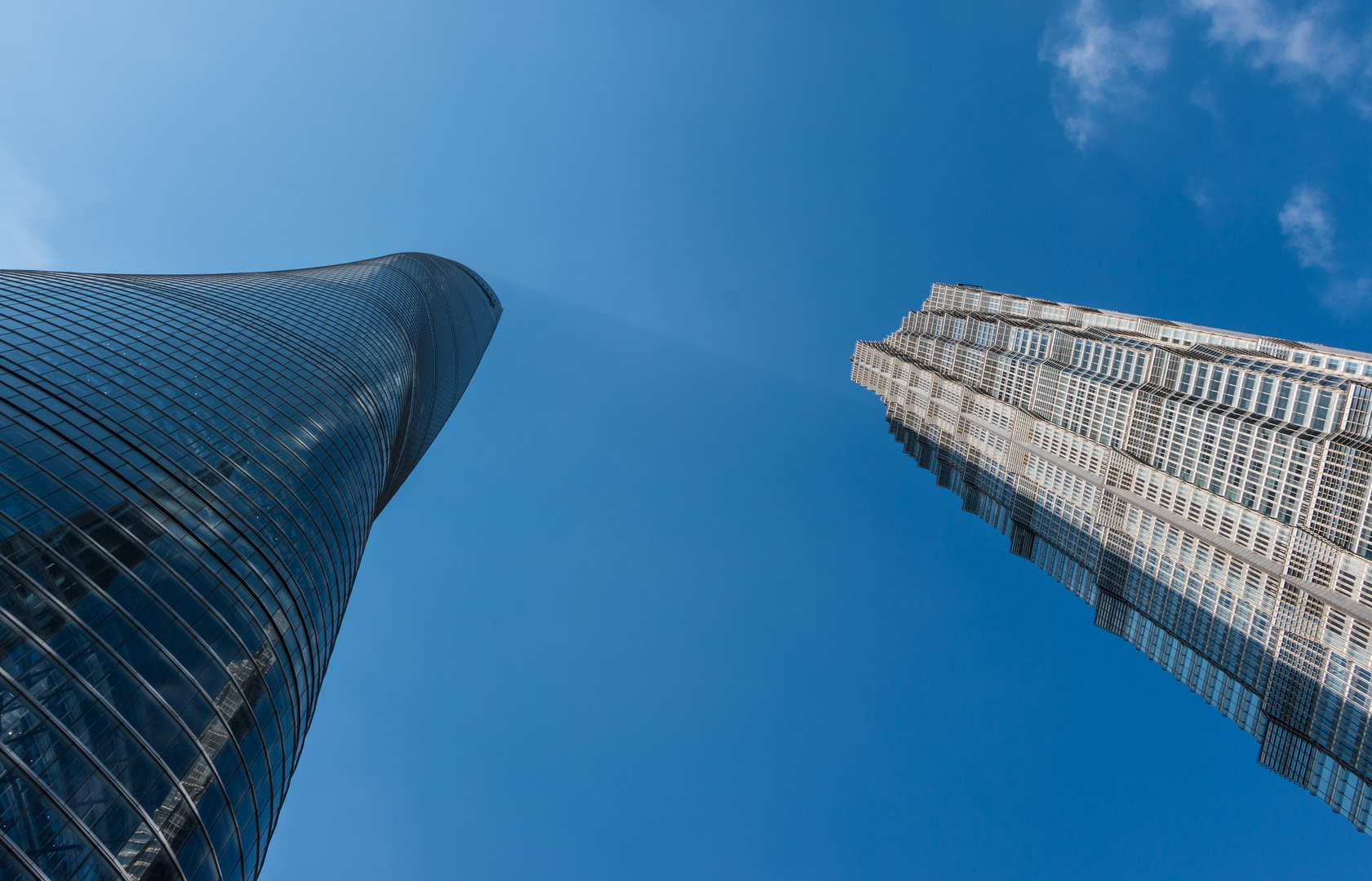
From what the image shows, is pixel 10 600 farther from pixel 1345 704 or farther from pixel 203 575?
pixel 1345 704

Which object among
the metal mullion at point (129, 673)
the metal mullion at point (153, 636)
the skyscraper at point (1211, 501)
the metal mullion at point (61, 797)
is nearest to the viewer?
the metal mullion at point (61, 797)

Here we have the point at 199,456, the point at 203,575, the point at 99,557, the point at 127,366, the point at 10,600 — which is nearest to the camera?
the point at 10,600

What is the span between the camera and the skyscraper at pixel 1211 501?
70.9 meters

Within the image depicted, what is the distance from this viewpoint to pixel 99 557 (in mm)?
34000

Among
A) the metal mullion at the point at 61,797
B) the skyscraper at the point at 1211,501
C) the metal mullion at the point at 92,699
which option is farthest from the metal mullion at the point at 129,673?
the skyscraper at the point at 1211,501

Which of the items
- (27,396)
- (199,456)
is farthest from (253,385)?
(27,396)

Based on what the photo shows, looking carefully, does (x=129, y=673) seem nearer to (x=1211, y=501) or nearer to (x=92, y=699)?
(x=92, y=699)

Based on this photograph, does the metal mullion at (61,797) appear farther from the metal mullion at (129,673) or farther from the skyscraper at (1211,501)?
the skyscraper at (1211,501)

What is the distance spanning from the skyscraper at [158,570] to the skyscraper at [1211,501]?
110594mm

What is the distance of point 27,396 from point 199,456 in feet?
35.1

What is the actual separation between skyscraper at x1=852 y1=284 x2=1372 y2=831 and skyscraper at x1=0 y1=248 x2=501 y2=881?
363 feet

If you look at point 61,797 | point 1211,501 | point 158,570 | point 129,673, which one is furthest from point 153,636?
point 1211,501

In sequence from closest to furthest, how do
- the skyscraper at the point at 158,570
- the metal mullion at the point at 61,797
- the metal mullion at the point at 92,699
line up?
the metal mullion at the point at 61,797 → the metal mullion at the point at 92,699 → the skyscraper at the point at 158,570

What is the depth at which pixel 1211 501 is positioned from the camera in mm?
88688
